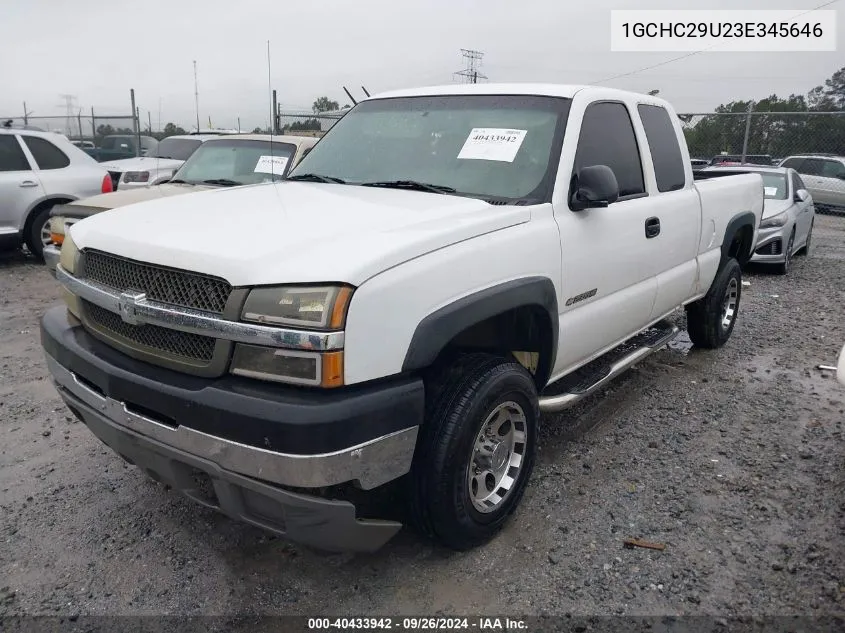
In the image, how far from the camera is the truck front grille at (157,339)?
7.79 feet

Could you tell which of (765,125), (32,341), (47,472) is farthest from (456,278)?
(765,125)

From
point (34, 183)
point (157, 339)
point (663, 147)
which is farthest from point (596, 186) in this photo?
point (34, 183)

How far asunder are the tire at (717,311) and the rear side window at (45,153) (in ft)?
26.5

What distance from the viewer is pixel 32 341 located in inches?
226

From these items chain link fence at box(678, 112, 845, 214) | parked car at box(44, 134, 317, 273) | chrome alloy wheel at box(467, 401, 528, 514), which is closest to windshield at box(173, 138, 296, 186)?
parked car at box(44, 134, 317, 273)

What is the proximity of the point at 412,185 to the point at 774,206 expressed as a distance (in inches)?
316

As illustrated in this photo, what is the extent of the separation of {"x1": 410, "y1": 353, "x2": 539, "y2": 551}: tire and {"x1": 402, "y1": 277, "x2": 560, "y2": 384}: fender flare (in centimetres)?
26

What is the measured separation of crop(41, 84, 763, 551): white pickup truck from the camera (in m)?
2.20

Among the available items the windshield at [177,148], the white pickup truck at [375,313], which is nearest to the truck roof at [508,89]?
the white pickup truck at [375,313]

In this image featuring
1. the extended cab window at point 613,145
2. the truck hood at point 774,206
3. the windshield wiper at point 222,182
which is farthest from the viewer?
the truck hood at point 774,206

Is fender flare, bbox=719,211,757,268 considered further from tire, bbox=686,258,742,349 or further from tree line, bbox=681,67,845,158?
tree line, bbox=681,67,845,158

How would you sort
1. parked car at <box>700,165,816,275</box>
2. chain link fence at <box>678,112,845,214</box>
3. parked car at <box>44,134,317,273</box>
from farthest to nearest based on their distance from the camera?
chain link fence at <box>678,112,845,214</box> < parked car at <box>700,165,816,275</box> < parked car at <box>44,134,317,273</box>

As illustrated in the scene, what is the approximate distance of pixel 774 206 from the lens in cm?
954

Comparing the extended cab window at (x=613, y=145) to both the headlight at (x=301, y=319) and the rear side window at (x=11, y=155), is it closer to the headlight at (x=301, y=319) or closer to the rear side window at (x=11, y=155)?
the headlight at (x=301, y=319)
